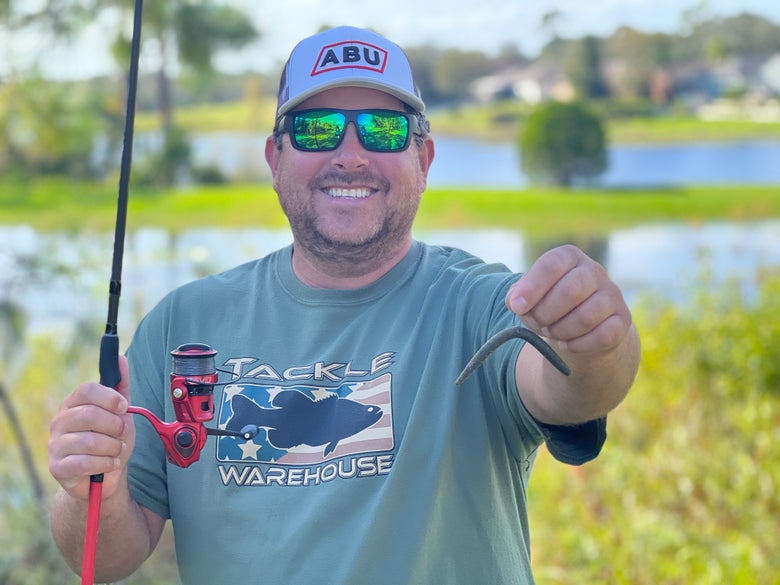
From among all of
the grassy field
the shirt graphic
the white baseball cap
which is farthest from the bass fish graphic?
the grassy field

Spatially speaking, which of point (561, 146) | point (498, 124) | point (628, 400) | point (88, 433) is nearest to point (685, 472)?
point (628, 400)

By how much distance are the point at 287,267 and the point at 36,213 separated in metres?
Result: 3.57

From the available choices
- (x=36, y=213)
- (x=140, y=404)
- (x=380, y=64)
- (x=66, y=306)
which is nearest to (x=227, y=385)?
(x=140, y=404)

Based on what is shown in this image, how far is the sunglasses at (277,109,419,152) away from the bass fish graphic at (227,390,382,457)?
17.0 inches

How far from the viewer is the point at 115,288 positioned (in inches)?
55.8

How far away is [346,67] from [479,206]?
4.36 metres

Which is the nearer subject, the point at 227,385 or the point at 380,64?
the point at 227,385

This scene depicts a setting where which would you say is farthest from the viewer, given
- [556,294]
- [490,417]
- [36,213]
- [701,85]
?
[701,85]

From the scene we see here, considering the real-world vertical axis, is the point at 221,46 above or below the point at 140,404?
above

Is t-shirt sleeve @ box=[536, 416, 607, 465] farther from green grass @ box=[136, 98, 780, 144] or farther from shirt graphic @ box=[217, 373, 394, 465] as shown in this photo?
green grass @ box=[136, 98, 780, 144]

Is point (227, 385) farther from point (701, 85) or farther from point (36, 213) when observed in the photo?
point (701, 85)

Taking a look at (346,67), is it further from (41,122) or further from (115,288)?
(41,122)

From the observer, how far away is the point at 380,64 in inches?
69.4

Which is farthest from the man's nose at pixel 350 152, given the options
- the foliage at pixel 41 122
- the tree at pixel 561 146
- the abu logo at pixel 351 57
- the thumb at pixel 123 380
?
the tree at pixel 561 146
